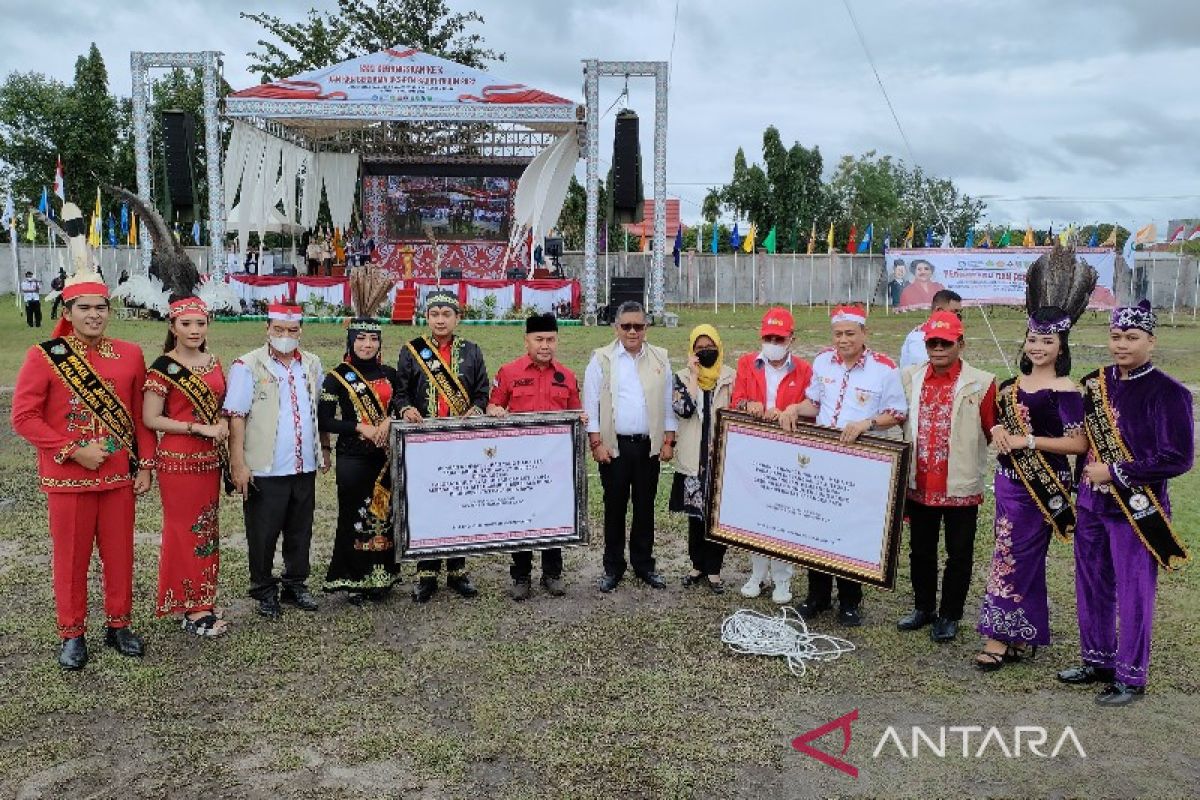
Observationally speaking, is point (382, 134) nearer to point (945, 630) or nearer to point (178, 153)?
point (178, 153)

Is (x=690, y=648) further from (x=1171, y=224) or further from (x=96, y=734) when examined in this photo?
(x=1171, y=224)

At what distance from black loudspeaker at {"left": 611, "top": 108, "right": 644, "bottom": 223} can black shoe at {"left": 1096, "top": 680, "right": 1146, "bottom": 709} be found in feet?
57.4

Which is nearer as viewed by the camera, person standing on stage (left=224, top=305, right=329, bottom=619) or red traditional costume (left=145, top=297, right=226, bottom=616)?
red traditional costume (left=145, top=297, right=226, bottom=616)

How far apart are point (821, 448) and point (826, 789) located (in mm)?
1897

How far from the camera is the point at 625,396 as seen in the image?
17.7 feet

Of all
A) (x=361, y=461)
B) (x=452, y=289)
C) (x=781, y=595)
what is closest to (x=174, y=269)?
(x=361, y=461)

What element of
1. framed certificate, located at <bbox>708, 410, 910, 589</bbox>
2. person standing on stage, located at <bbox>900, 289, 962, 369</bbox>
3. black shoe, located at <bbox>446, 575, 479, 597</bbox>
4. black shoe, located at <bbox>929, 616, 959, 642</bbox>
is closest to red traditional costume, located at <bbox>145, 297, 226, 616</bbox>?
black shoe, located at <bbox>446, 575, 479, 597</bbox>

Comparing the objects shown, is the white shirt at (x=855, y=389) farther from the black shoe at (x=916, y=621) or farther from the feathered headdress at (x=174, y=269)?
the feathered headdress at (x=174, y=269)

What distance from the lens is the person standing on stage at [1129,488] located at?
12.8 ft

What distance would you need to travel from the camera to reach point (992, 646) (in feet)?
14.7

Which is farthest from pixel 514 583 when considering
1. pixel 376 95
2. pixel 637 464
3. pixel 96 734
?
pixel 376 95

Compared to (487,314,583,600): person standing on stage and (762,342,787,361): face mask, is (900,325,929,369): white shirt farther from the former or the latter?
(487,314,583,600): person standing on stage

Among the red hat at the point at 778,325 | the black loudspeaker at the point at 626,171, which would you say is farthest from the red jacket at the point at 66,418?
the black loudspeaker at the point at 626,171

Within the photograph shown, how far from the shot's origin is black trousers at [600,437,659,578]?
17.8 ft
